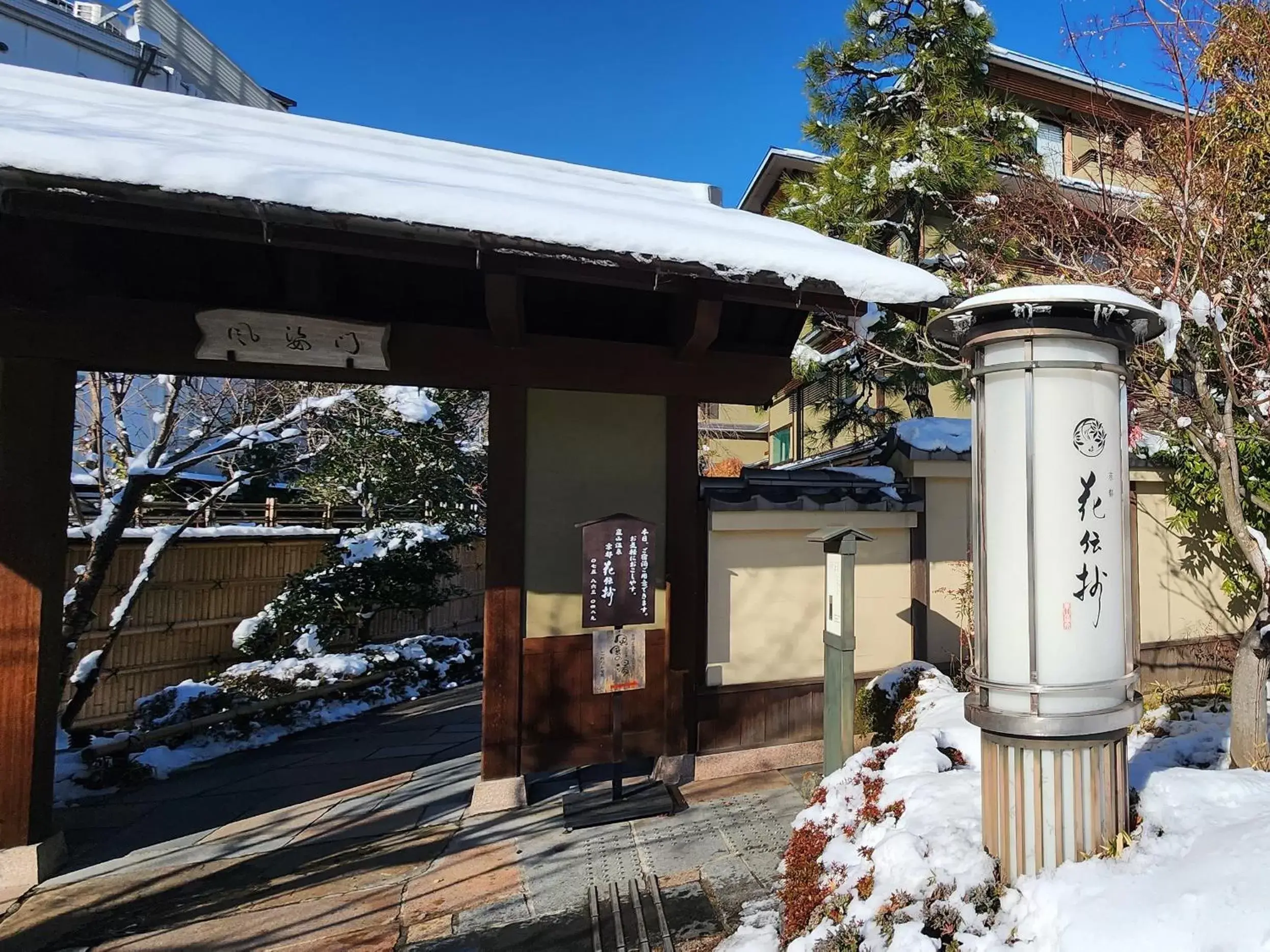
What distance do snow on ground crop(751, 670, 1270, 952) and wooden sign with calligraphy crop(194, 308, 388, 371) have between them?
4426mm

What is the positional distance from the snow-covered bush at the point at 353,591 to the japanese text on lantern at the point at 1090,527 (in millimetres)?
10150

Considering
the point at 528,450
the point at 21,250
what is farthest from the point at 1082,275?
the point at 21,250

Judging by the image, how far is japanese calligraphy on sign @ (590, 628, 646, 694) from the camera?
4855mm

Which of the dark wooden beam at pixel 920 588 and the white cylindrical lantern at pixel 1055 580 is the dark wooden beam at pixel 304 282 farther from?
the dark wooden beam at pixel 920 588

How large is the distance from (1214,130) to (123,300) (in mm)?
8186

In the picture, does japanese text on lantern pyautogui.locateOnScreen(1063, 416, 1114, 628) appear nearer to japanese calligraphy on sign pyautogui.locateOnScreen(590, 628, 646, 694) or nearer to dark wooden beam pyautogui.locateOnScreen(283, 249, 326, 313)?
japanese calligraphy on sign pyautogui.locateOnScreen(590, 628, 646, 694)

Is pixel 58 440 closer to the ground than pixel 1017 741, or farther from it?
farther from it

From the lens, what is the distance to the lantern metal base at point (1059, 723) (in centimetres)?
254

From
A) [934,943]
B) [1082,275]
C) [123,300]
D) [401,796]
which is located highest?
[1082,275]

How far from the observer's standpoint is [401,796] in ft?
18.3

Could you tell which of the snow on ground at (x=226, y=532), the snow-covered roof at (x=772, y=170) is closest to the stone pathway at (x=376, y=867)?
the snow on ground at (x=226, y=532)

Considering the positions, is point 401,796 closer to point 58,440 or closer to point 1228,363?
point 58,440

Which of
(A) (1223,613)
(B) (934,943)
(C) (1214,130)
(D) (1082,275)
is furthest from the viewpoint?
(A) (1223,613)

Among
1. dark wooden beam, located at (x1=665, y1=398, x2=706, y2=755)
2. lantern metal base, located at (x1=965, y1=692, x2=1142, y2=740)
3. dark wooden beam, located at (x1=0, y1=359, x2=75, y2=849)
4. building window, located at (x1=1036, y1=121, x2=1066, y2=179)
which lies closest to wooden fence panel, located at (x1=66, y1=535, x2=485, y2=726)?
dark wooden beam, located at (x1=0, y1=359, x2=75, y2=849)
